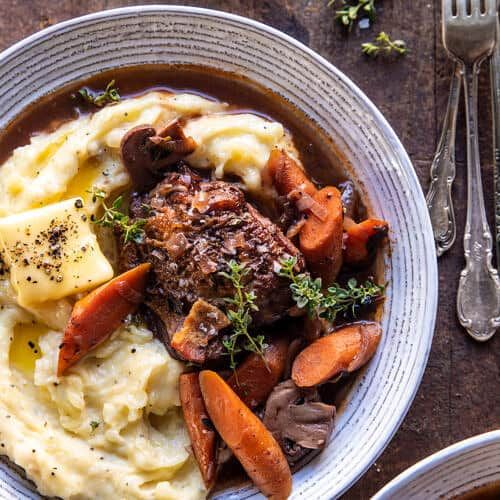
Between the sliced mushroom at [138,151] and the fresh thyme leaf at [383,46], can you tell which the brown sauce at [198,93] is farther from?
the fresh thyme leaf at [383,46]

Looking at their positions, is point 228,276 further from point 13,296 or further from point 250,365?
point 13,296

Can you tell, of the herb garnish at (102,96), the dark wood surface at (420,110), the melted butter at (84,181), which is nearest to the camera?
the melted butter at (84,181)

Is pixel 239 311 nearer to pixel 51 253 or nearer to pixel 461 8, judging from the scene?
pixel 51 253

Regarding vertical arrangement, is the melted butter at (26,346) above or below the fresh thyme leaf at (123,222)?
below

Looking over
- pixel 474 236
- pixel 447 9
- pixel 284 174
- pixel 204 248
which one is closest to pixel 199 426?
pixel 204 248

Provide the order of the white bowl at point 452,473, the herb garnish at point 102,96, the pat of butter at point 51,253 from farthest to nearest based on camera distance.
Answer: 1. the herb garnish at point 102,96
2. the pat of butter at point 51,253
3. the white bowl at point 452,473

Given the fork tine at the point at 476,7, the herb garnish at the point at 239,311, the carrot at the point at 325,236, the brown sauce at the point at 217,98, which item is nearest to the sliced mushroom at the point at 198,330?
the herb garnish at the point at 239,311


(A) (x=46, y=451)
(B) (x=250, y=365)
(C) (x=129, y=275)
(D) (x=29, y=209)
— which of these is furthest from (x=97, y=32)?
(A) (x=46, y=451)
